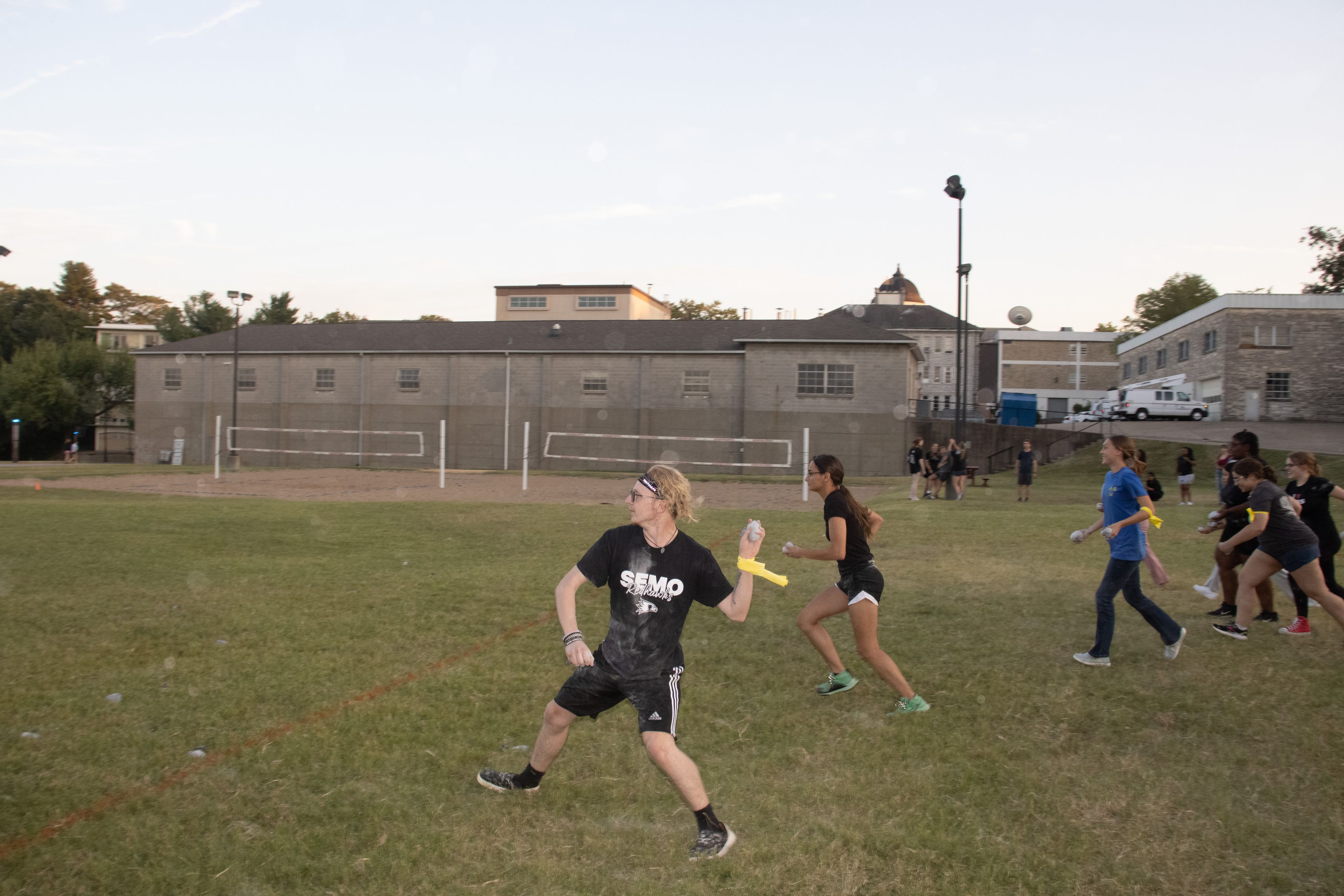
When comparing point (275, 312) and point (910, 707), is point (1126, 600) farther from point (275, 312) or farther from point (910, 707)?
point (275, 312)

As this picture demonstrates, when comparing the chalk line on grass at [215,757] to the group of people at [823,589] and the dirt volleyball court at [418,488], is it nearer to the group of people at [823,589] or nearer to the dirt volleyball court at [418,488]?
the group of people at [823,589]

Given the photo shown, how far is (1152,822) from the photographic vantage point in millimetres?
4695

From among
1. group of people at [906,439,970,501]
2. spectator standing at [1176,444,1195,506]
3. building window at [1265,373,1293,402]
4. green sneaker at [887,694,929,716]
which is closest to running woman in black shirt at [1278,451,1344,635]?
green sneaker at [887,694,929,716]

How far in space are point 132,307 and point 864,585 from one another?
389 ft

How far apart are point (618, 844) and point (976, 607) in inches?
244

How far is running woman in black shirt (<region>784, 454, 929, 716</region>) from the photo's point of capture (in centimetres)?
621

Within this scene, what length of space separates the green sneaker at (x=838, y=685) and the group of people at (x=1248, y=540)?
206 cm

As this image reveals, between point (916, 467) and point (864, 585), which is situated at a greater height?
point (916, 467)

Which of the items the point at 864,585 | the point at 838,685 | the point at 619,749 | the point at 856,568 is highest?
the point at 856,568

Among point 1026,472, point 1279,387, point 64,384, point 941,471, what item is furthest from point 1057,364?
point 64,384

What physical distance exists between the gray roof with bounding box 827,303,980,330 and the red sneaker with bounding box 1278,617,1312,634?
7087cm

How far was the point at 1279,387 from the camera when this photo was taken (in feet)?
161

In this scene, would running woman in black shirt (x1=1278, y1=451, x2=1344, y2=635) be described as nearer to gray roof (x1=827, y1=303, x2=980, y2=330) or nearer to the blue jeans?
the blue jeans

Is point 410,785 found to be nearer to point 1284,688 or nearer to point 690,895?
point 690,895
